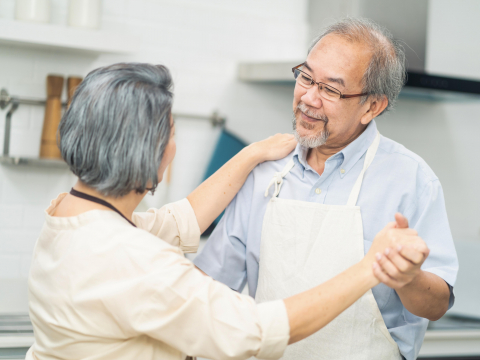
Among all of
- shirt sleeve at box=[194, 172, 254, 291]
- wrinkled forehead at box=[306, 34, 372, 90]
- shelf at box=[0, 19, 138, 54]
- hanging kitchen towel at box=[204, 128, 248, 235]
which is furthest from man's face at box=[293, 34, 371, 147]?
hanging kitchen towel at box=[204, 128, 248, 235]

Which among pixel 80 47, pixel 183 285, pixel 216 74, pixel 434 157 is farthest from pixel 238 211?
pixel 434 157

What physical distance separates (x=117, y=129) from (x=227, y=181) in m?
0.51

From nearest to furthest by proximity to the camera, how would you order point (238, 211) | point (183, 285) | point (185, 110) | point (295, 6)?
point (183, 285) < point (238, 211) < point (185, 110) < point (295, 6)

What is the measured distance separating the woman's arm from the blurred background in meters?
0.74

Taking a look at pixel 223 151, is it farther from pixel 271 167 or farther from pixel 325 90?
pixel 325 90

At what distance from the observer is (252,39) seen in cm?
252

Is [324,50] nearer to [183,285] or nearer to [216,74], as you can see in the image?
[183,285]

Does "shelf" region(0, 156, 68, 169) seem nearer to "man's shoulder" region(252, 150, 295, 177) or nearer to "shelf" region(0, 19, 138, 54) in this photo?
"shelf" region(0, 19, 138, 54)

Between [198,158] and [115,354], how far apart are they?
1526 millimetres

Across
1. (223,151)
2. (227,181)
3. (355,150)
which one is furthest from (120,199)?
(223,151)

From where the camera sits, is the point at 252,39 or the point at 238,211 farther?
the point at 252,39

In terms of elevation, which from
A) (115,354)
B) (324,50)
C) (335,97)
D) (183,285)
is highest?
(324,50)

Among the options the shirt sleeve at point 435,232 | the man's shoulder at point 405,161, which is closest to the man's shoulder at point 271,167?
the man's shoulder at point 405,161

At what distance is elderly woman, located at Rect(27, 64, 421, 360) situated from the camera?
0.93 m
